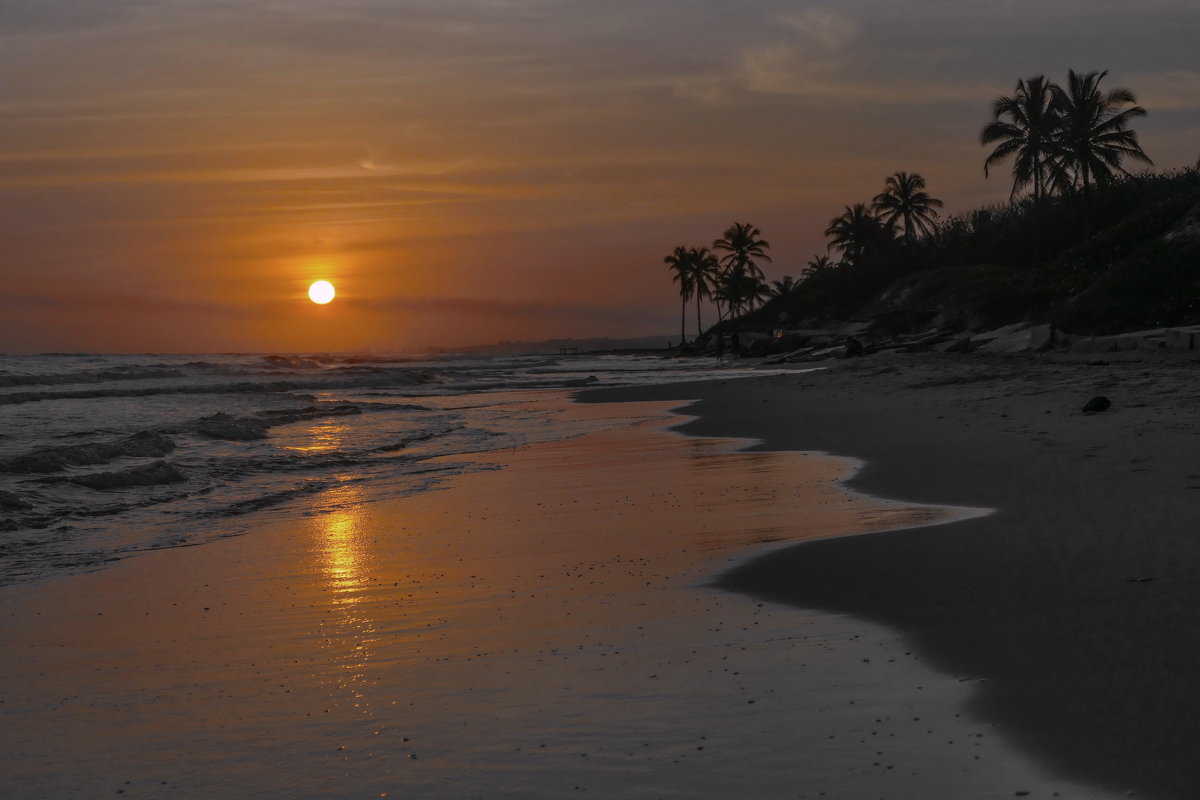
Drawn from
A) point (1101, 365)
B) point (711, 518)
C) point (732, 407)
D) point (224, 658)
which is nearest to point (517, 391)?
point (732, 407)

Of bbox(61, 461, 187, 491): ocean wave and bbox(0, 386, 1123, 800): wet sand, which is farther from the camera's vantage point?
bbox(61, 461, 187, 491): ocean wave

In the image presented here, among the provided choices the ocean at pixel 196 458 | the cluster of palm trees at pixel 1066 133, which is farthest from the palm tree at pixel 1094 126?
the ocean at pixel 196 458

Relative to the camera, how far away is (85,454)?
16.7 metres

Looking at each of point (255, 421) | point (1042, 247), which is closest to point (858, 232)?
point (1042, 247)

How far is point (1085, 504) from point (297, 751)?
23.7 feet

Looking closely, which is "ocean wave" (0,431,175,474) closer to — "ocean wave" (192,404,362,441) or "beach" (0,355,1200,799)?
"ocean wave" (192,404,362,441)

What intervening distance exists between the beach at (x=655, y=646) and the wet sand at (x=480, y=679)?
23 millimetres

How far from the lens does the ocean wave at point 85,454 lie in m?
15.5

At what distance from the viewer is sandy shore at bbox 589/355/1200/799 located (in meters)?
4.36

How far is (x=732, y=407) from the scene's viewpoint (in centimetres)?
2658

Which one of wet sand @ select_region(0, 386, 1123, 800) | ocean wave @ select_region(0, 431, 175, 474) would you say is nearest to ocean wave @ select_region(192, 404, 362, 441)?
ocean wave @ select_region(0, 431, 175, 474)

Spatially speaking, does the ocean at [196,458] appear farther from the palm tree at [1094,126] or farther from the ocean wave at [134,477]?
the palm tree at [1094,126]

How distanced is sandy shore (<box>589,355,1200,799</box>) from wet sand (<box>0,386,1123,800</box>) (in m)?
0.26

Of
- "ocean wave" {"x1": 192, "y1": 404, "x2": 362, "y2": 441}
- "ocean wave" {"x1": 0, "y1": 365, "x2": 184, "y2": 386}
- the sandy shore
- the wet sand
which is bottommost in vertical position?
the wet sand
